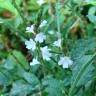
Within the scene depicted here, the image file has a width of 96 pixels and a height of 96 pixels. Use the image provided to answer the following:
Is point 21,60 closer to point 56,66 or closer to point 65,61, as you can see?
point 56,66

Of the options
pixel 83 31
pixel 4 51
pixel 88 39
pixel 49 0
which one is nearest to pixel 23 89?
pixel 88 39

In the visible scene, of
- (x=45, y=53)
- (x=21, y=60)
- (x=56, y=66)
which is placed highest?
(x=45, y=53)

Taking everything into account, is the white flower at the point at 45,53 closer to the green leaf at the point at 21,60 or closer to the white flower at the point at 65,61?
the white flower at the point at 65,61

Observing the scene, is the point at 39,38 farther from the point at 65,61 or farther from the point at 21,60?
the point at 21,60

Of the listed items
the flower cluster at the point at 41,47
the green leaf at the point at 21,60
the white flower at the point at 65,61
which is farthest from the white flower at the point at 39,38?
the green leaf at the point at 21,60

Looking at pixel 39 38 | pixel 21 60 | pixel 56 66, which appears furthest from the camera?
pixel 21 60

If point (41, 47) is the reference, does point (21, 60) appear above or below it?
below

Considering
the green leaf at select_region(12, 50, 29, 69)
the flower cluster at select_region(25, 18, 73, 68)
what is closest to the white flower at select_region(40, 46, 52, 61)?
the flower cluster at select_region(25, 18, 73, 68)

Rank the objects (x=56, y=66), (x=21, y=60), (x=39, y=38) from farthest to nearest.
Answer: (x=21, y=60) < (x=56, y=66) < (x=39, y=38)

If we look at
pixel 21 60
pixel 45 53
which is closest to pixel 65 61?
pixel 45 53

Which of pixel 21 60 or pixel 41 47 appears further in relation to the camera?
pixel 21 60

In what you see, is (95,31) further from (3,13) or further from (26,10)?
(3,13)
